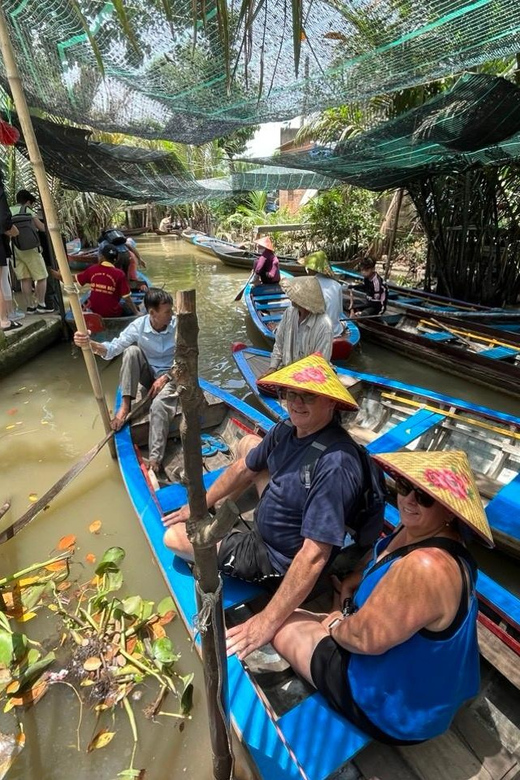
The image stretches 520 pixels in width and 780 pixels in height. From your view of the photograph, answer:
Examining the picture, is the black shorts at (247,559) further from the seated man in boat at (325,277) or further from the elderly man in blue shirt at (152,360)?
the seated man in boat at (325,277)

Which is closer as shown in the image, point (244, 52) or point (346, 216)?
point (244, 52)

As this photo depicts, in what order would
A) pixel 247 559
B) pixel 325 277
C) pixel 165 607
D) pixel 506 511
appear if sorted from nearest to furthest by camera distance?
1. pixel 247 559
2. pixel 165 607
3. pixel 506 511
4. pixel 325 277

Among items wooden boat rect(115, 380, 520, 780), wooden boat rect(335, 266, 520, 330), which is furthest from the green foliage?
wooden boat rect(115, 380, 520, 780)

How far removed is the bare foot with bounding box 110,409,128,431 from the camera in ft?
12.7

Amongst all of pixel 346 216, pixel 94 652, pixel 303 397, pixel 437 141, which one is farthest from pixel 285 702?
pixel 346 216

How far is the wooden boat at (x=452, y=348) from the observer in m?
5.67

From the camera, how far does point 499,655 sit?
195cm

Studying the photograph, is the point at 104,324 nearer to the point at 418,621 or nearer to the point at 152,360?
the point at 152,360

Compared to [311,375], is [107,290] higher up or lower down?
lower down

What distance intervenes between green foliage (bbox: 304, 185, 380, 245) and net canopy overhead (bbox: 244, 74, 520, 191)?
5.20m

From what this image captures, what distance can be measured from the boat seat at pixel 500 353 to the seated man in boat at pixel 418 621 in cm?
491

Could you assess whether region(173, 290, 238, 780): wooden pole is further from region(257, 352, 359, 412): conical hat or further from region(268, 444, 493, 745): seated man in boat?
region(257, 352, 359, 412): conical hat

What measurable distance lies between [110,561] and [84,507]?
98cm

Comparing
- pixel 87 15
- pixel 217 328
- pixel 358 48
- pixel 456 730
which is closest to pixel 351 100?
pixel 358 48
